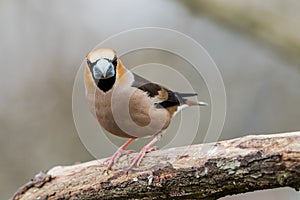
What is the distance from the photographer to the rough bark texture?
225 centimetres

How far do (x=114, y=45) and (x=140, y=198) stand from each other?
3.30 m

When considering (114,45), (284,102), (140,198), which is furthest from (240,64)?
(140,198)

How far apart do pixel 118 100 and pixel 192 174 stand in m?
0.74

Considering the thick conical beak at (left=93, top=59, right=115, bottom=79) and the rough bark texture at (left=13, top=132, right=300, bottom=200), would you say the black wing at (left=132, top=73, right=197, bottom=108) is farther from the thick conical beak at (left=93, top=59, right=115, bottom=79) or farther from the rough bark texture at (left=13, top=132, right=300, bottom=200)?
the rough bark texture at (left=13, top=132, right=300, bottom=200)

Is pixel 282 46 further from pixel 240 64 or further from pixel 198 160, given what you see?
pixel 198 160

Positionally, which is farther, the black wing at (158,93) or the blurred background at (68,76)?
the blurred background at (68,76)

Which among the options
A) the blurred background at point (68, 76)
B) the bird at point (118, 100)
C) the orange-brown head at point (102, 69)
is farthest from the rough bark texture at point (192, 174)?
the blurred background at point (68, 76)

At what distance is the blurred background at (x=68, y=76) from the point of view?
5.70 m

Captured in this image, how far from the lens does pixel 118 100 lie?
9.98 feet

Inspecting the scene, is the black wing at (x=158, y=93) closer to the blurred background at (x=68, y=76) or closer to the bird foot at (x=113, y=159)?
the bird foot at (x=113, y=159)

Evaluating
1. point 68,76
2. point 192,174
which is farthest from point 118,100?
point 68,76

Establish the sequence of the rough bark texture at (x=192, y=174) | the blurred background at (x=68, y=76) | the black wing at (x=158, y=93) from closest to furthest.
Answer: the rough bark texture at (x=192, y=174), the black wing at (x=158, y=93), the blurred background at (x=68, y=76)

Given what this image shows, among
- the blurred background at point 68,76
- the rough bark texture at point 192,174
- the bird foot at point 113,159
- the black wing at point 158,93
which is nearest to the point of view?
the rough bark texture at point 192,174

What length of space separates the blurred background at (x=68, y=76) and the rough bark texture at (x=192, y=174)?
2.67 meters
